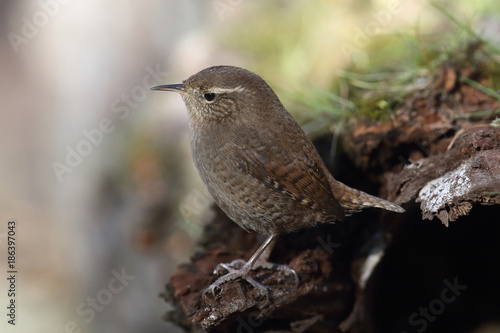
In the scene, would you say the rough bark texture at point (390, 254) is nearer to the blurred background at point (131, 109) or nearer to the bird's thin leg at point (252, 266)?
the bird's thin leg at point (252, 266)

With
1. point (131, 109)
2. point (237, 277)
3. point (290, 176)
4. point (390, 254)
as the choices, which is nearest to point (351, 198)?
point (290, 176)

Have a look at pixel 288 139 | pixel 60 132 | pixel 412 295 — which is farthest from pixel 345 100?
pixel 60 132

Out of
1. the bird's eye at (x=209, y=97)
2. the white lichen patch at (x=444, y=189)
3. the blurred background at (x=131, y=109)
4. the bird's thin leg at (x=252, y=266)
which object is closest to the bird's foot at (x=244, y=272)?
the bird's thin leg at (x=252, y=266)

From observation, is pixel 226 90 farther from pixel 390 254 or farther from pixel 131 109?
pixel 131 109

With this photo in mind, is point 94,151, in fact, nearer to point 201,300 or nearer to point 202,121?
point 202,121

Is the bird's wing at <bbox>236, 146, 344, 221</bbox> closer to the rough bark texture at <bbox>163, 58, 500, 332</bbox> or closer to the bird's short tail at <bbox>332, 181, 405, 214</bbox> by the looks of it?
the bird's short tail at <bbox>332, 181, 405, 214</bbox>

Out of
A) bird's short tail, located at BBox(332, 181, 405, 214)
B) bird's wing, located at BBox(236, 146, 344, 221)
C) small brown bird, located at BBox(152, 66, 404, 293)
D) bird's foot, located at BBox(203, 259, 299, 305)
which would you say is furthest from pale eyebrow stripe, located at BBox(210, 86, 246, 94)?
bird's foot, located at BBox(203, 259, 299, 305)

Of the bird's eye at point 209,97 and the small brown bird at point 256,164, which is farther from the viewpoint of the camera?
the bird's eye at point 209,97
